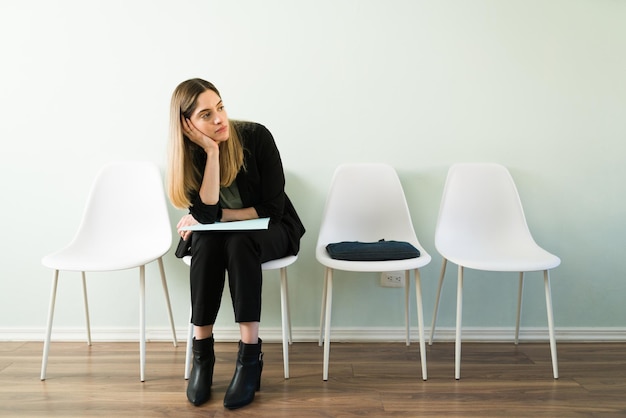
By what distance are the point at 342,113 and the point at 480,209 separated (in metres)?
0.71

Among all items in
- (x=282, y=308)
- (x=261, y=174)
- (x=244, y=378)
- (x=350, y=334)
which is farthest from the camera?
(x=350, y=334)

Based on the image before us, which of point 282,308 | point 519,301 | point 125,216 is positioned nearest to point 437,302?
point 519,301

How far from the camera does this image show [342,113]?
87.9 inches

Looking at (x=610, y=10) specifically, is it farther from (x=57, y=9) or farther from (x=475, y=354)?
(x=57, y=9)

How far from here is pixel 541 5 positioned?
2.18 meters

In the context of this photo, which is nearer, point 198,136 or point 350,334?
point 198,136

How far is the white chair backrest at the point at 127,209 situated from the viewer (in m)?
2.12

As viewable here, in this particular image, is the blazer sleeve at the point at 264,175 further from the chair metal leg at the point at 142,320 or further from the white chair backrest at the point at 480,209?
the white chair backrest at the point at 480,209

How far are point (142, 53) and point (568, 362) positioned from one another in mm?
2157

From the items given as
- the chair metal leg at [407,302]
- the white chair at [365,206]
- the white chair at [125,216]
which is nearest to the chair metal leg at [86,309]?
the white chair at [125,216]

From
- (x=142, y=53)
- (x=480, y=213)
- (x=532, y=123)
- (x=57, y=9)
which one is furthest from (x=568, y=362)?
(x=57, y=9)

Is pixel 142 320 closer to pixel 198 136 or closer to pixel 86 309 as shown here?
pixel 86 309

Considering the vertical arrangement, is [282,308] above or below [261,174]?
below

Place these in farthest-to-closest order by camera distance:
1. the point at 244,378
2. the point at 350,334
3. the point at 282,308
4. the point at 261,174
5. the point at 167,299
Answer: the point at 350,334, the point at 167,299, the point at 261,174, the point at 282,308, the point at 244,378
